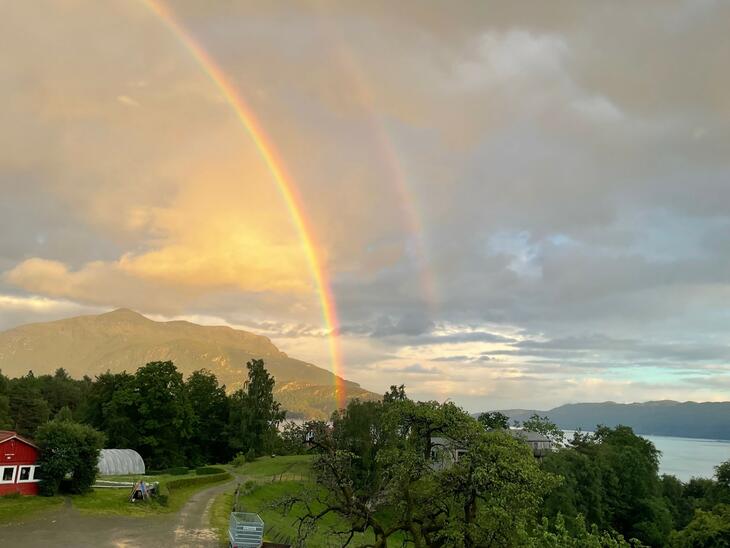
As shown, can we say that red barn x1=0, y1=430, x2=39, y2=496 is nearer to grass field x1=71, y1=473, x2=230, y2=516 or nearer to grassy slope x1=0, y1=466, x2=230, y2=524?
grassy slope x1=0, y1=466, x2=230, y2=524

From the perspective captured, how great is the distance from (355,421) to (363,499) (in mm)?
63130

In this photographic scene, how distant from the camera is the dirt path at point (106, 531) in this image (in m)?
36.2

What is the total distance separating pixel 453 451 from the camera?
25.2m

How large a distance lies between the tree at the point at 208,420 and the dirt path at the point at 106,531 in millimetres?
67810

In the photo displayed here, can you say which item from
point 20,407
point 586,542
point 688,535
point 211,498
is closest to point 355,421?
point 211,498

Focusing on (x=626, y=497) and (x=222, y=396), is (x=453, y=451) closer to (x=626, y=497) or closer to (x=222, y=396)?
(x=626, y=497)

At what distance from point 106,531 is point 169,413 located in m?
58.3

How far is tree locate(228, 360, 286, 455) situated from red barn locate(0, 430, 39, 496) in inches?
2385

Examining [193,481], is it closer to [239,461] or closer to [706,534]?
[239,461]

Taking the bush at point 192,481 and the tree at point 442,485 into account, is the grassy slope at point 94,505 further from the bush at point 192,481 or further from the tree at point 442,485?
the tree at point 442,485

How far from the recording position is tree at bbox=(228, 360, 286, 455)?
11225 centimetres

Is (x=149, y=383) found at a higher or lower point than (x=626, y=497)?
higher

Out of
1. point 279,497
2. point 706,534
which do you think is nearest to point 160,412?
point 279,497

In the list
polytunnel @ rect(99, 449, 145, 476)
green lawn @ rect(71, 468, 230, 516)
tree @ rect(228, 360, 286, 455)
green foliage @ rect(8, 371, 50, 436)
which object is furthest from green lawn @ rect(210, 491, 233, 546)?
green foliage @ rect(8, 371, 50, 436)
